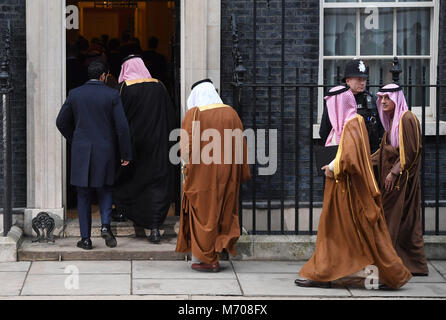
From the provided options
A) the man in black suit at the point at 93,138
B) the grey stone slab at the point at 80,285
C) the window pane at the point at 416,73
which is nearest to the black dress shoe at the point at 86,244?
the man in black suit at the point at 93,138

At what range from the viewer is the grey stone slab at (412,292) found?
805cm

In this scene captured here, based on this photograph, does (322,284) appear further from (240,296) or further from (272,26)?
(272,26)

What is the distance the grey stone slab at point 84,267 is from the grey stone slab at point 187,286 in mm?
466

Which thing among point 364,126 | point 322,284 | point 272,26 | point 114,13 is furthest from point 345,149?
point 114,13

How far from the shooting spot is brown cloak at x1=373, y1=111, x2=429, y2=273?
8523 mm

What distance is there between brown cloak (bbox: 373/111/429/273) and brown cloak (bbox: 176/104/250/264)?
49.8 inches

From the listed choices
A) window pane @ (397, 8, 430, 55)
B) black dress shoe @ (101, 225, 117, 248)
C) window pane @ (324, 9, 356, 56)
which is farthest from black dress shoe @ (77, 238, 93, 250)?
window pane @ (397, 8, 430, 55)

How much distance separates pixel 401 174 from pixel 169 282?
7.26 feet

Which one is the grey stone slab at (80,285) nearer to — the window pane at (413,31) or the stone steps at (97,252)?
the stone steps at (97,252)

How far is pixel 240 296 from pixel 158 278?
2.96 ft

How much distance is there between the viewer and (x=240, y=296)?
7902 millimetres

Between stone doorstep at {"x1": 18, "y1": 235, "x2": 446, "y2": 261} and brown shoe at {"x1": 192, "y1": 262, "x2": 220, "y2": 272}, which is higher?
stone doorstep at {"x1": 18, "y1": 235, "x2": 446, "y2": 261}

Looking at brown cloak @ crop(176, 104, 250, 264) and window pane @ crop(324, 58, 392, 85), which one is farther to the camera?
window pane @ crop(324, 58, 392, 85)

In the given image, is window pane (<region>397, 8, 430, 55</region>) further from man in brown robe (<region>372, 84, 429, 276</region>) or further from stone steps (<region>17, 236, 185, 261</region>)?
stone steps (<region>17, 236, 185, 261</region>)
